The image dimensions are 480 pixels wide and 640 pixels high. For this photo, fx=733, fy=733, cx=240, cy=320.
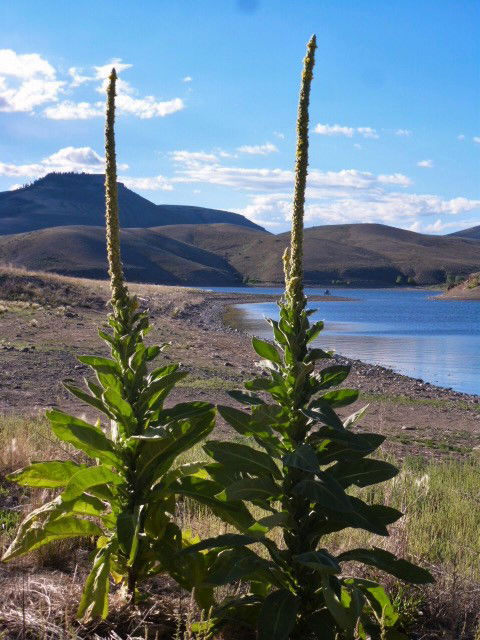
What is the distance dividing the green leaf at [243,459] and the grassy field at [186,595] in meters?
0.61

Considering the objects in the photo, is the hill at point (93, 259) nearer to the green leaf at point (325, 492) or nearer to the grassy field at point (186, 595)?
the grassy field at point (186, 595)

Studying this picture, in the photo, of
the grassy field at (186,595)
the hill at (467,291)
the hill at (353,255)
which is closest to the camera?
the grassy field at (186,595)

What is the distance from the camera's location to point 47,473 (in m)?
3.46

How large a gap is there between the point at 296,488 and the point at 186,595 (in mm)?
1164

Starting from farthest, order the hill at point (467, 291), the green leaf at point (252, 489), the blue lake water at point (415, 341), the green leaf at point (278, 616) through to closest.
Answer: the hill at point (467, 291)
the blue lake water at point (415, 341)
the green leaf at point (252, 489)
the green leaf at point (278, 616)

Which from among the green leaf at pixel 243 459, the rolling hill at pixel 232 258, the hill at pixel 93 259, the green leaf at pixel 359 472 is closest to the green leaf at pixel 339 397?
the green leaf at pixel 359 472

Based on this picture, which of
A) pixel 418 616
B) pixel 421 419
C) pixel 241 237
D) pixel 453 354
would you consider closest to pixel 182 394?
pixel 421 419

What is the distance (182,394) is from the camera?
14.9 meters

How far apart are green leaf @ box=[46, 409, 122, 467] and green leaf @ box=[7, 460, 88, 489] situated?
5.3 inches

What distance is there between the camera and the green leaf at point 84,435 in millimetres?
3305

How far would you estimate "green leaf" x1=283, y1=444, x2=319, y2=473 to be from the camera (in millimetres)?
2818

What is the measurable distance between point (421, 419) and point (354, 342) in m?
20.0

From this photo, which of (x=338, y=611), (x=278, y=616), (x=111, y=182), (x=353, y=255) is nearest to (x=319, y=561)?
(x=338, y=611)

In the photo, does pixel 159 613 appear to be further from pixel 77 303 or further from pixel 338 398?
pixel 77 303
